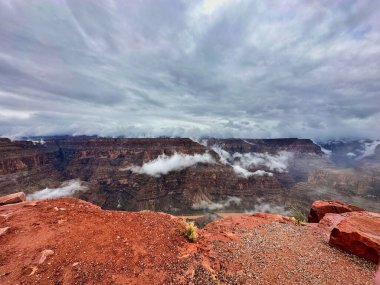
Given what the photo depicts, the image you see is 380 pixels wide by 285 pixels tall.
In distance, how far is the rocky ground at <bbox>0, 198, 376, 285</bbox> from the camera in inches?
359

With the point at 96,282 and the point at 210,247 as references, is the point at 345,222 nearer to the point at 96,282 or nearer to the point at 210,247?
the point at 210,247

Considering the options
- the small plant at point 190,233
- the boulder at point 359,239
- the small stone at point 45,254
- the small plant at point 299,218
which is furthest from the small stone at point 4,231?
the small plant at point 299,218

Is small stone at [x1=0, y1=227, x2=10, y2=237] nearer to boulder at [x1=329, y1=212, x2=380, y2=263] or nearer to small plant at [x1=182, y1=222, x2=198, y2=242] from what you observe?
small plant at [x1=182, y1=222, x2=198, y2=242]

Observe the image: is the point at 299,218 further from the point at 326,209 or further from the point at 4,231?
the point at 4,231

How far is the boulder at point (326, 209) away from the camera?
24469 millimetres

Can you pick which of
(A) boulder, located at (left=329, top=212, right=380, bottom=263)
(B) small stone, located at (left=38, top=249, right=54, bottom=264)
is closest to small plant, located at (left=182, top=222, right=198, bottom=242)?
(B) small stone, located at (left=38, top=249, right=54, bottom=264)

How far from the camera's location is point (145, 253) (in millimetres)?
10711

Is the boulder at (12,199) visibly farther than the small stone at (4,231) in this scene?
Yes

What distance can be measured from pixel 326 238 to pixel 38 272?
1684 cm

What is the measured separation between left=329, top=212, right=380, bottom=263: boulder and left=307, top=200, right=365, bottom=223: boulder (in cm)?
1044

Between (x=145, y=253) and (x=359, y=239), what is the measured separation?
12.3m

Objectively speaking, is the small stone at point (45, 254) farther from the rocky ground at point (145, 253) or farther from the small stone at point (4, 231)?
the small stone at point (4, 231)

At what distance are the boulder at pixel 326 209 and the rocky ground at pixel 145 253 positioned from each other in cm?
1212

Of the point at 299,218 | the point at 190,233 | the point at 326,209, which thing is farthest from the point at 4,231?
the point at 326,209
